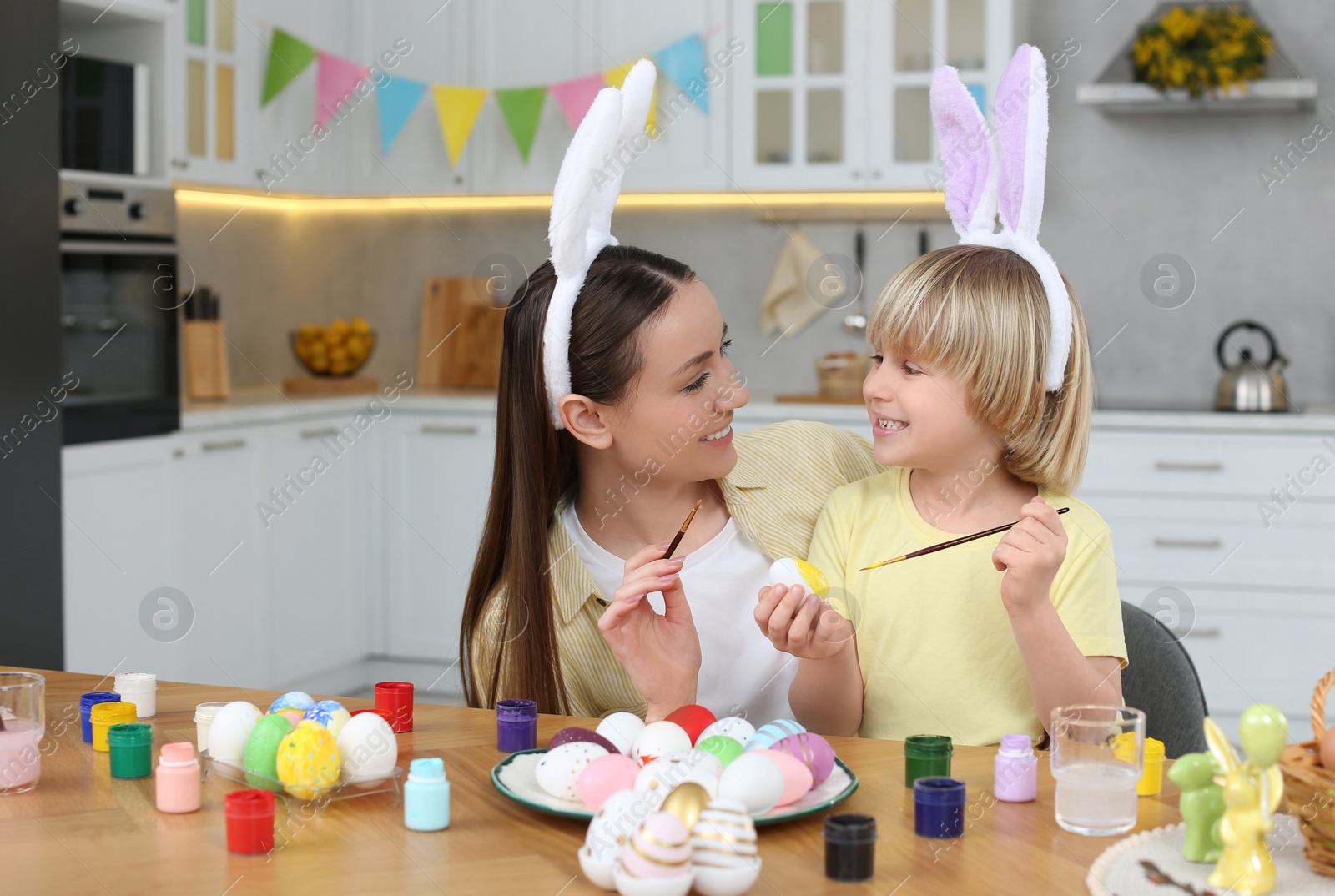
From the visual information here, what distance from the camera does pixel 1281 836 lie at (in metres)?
0.98

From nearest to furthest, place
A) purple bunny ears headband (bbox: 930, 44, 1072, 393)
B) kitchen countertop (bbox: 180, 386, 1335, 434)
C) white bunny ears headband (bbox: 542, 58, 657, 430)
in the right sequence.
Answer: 1. white bunny ears headband (bbox: 542, 58, 657, 430)
2. purple bunny ears headband (bbox: 930, 44, 1072, 393)
3. kitchen countertop (bbox: 180, 386, 1335, 434)

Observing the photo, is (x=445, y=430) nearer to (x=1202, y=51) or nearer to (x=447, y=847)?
(x=1202, y=51)

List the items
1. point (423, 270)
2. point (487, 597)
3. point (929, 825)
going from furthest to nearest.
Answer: point (423, 270), point (487, 597), point (929, 825)

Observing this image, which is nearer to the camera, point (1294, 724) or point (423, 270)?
point (1294, 724)

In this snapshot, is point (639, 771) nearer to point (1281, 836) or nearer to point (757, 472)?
point (1281, 836)

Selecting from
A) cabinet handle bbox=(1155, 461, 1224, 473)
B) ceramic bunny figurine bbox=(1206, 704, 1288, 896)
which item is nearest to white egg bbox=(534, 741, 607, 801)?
ceramic bunny figurine bbox=(1206, 704, 1288, 896)

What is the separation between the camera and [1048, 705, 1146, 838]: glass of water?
987mm

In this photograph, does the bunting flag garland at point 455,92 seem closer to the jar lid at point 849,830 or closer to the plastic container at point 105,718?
the plastic container at point 105,718

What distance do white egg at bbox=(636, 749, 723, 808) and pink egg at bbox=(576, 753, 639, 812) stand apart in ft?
0.04

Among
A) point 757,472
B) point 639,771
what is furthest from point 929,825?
point 757,472

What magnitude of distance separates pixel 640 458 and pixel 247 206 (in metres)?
3.15

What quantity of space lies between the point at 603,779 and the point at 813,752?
17 cm

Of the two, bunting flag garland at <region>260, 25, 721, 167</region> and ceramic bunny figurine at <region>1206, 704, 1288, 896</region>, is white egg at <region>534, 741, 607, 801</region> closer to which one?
ceramic bunny figurine at <region>1206, 704, 1288, 896</region>

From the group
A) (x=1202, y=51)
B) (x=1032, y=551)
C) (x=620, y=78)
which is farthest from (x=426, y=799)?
(x=1202, y=51)
